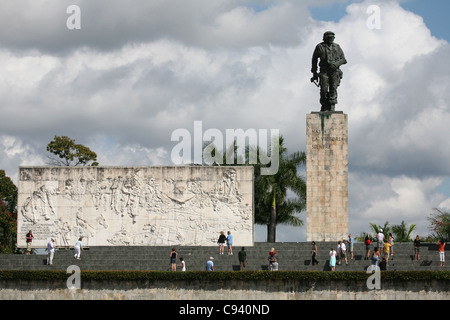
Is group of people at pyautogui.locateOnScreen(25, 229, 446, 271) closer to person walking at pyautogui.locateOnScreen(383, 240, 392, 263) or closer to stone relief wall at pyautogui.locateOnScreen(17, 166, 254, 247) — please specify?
person walking at pyautogui.locateOnScreen(383, 240, 392, 263)

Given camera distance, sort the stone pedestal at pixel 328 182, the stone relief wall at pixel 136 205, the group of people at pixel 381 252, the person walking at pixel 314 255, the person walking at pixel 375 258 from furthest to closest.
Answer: the stone relief wall at pixel 136 205
the stone pedestal at pixel 328 182
the person walking at pixel 314 255
the group of people at pixel 381 252
the person walking at pixel 375 258

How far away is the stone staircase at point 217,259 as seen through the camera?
24.5m

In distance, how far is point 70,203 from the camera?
95.3 ft

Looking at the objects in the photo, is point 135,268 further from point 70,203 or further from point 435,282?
point 435,282

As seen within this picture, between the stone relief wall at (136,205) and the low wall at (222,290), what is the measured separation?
5.16m

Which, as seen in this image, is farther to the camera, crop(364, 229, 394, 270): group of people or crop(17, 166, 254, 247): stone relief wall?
crop(17, 166, 254, 247): stone relief wall

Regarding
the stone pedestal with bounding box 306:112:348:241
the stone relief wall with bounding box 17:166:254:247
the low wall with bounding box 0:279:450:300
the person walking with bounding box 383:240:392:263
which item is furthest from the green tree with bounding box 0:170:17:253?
the person walking with bounding box 383:240:392:263

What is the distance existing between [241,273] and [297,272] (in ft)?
4.88

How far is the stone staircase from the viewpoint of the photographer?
24.5 m

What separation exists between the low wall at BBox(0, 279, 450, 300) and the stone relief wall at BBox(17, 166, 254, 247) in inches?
203
